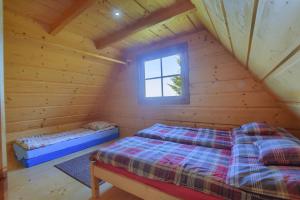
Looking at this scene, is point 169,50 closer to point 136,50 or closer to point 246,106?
point 136,50

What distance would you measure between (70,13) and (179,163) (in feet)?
6.26

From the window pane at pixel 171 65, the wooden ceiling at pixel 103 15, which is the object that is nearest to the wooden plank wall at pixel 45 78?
the wooden ceiling at pixel 103 15

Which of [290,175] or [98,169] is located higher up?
[290,175]

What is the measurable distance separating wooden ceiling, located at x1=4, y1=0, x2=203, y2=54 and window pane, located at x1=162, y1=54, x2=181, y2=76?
1.72 ft

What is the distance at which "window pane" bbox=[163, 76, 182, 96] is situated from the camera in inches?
114

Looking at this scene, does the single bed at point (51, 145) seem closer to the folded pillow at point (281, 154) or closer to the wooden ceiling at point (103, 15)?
the wooden ceiling at point (103, 15)

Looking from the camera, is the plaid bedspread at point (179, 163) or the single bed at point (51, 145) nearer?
the plaid bedspread at point (179, 163)

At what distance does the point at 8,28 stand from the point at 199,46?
2.61m

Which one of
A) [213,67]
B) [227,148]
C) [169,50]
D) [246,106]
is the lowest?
[227,148]

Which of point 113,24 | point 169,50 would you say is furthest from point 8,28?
point 169,50

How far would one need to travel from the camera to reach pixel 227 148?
5.44 ft

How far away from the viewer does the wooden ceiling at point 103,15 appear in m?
1.69

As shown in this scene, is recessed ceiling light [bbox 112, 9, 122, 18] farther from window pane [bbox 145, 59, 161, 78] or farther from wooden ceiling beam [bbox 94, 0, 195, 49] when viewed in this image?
window pane [bbox 145, 59, 161, 78]

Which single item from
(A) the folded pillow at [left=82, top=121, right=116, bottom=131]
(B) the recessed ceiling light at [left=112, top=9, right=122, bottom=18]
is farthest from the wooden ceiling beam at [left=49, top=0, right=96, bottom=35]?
(A) the folded pillow at [left=82, top=121, right=116, bottom=131]
